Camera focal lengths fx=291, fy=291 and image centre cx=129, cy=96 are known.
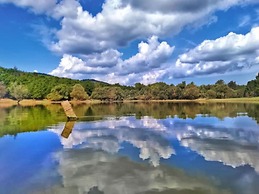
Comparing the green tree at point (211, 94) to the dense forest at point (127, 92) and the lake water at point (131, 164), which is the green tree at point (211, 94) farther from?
the lake water at point (131, 164)

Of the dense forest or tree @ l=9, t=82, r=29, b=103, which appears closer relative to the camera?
the dense forest

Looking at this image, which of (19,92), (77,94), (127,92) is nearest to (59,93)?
(77,94)

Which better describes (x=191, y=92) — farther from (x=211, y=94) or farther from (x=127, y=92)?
(x=127, y=92)

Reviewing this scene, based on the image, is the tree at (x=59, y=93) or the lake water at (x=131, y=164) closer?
the lake water at (x=131, y=164)

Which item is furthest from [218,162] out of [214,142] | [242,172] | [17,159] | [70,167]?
[17,159]

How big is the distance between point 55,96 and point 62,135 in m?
109

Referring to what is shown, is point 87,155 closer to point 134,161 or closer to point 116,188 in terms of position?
point 134,161

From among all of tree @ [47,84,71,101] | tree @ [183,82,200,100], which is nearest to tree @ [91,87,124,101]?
tree @ [47,84,71,101]

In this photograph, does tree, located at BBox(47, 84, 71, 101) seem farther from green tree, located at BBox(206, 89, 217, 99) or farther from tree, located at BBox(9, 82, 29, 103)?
green tree, located at BBox(206, 89, 217, 99)

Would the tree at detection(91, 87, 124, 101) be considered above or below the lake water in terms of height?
above

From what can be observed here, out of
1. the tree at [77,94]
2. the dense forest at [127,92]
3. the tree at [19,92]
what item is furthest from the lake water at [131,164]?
the tree at [19,92]

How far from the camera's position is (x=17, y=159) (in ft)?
38.5

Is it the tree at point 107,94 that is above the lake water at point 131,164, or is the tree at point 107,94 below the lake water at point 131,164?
above

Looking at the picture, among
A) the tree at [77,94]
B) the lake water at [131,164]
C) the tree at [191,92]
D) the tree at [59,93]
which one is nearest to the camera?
the lake water at [131,164]
